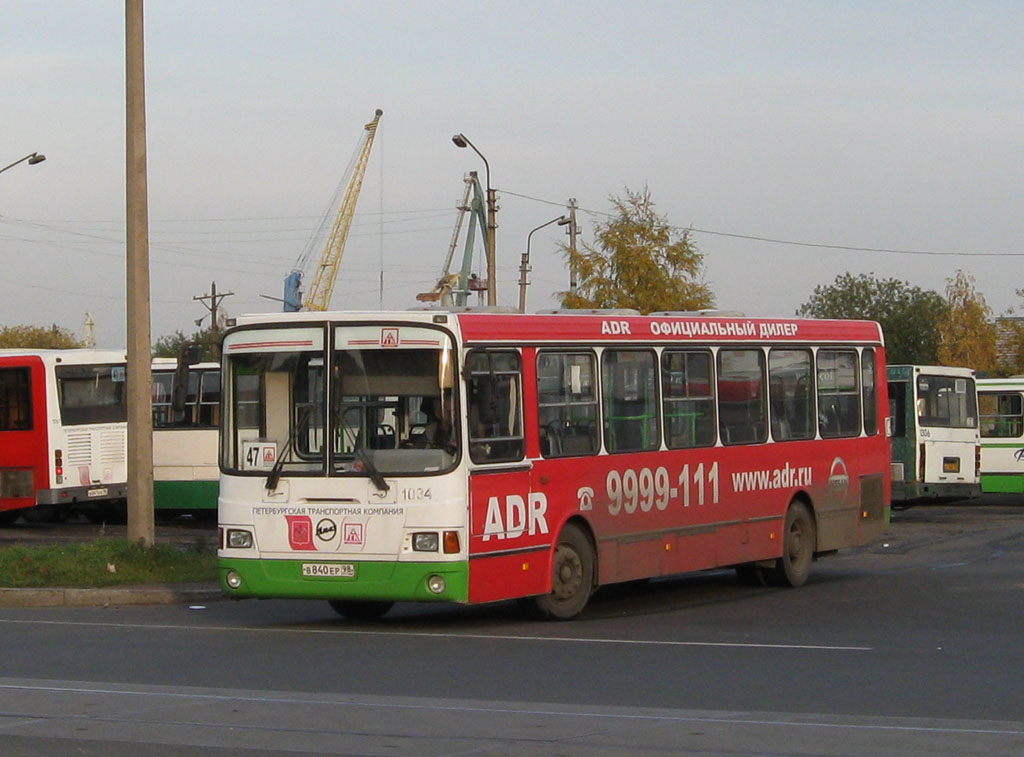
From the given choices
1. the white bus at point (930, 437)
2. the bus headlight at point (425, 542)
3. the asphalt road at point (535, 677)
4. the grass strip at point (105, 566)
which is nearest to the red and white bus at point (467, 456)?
the bus headlight at point (425, 542)

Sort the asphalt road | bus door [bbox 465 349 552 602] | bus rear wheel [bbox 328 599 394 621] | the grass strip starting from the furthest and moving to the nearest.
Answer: the grass strip, bus rear wheel [bbox 328 599 394 621], bus door [bbox 465 349 552 602], the asphalt road

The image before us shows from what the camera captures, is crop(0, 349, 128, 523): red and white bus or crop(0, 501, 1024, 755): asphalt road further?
crop(0, 349, 128, 523): red and white bus

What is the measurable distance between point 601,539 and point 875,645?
3044 millimetres

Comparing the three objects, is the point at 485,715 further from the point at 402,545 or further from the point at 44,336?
the point at 44,336

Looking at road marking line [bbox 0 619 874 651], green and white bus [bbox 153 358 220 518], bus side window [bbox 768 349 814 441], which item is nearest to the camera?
road marking line [bbox 0 619 874 651]

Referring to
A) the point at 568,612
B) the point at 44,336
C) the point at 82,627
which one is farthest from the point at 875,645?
the point at 44,336

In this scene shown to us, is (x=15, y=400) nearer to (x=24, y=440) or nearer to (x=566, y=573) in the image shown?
(x=24, y=440)

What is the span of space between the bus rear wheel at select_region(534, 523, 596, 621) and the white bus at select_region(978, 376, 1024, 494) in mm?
23913

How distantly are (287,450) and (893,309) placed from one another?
298 feet

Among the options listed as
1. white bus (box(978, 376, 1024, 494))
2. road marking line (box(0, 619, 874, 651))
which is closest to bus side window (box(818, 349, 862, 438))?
road marking line (box(0, 619, 874, 651))

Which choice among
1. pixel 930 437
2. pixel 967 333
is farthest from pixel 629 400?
pixel 967 333

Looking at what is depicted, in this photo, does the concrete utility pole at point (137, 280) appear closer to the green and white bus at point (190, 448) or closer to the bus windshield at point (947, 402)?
the green and white bus at point (190, 448)

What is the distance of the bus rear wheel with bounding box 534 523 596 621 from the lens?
572 inches

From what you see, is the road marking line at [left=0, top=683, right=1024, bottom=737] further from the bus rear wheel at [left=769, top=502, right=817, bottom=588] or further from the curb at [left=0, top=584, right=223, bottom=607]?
the bus rear wheel at [left=769, top=502, right=817, bottom=588]
